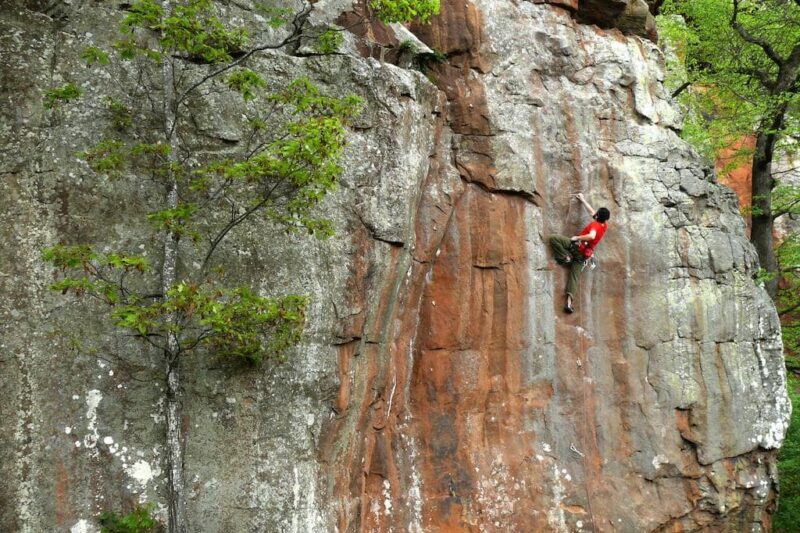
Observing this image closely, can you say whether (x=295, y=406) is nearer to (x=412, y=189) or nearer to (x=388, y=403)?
(x=388, y=403)

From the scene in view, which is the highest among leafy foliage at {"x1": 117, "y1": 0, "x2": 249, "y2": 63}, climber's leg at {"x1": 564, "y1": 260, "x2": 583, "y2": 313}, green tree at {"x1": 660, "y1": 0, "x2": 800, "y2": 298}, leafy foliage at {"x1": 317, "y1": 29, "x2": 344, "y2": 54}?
green tree at {"x1": 660, "y1": 0, "x2": 800, "y2": 298}

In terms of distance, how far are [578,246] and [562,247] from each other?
0.25 metres

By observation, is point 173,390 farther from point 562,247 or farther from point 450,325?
point 562,247

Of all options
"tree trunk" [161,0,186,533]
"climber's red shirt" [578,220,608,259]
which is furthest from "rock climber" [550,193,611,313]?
"tree trunk" [161,0,186,533]

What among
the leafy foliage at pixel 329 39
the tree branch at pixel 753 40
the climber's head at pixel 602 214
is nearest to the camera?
the leafy foliage at pixel 329 39

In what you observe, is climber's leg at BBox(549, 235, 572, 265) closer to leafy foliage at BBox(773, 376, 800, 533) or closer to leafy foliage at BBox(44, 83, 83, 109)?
leafy foliage at BBox(44, 83, 83, 109)

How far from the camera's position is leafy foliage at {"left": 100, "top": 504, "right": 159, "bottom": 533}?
674 cm

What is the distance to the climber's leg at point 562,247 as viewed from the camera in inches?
417

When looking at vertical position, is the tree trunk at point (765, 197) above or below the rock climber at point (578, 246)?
above

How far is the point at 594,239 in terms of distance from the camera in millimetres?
10398

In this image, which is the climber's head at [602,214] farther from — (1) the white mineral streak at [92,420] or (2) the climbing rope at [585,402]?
(1) the white mineral streak at [92,420]

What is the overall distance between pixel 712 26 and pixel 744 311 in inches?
373

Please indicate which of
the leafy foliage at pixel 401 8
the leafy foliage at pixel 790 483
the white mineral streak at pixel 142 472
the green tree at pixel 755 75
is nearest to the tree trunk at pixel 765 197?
the green tree at pixel 755 75

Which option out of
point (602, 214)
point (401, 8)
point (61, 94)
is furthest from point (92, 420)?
point (602, 214)
